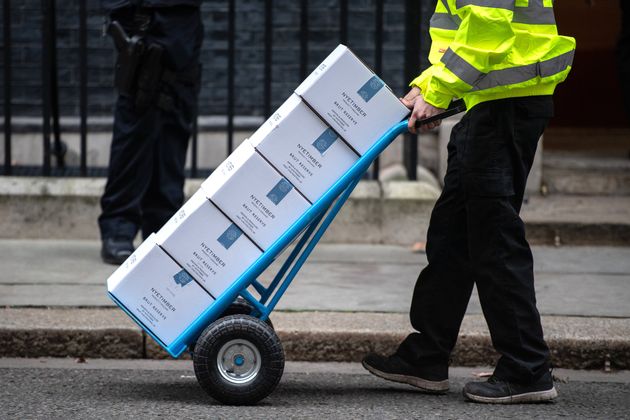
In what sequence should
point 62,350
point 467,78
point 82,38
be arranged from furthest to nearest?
point 82,38 < point 62,350 < point 467,78

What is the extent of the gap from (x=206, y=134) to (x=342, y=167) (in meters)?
4.13

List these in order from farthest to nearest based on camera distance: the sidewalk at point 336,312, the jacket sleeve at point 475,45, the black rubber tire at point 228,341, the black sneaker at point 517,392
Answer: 1. the sidewalk at point 336,312
2. the black sneaker at point 517,392
3. the black rubber tire at point 228,341
4. the jacket sleeve at point 475,45

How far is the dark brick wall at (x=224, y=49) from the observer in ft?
27.5

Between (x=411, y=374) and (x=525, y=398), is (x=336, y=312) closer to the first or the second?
(x=411, y=374)

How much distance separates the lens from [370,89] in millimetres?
4387

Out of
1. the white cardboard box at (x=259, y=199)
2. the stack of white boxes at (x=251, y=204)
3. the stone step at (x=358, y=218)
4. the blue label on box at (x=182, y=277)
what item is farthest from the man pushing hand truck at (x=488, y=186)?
the stone step at (x=358, y=218)

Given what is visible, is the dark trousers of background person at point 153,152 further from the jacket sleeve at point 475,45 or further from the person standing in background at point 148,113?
the jacket sleeve at point 475,45

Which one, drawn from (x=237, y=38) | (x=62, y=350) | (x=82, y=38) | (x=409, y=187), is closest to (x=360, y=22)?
(x=237, y=38)

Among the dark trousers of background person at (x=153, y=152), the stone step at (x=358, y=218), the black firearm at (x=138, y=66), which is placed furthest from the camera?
the stone step at (x=358, y=218)

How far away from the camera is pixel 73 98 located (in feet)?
28.0

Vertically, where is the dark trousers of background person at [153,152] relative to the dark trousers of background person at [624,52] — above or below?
below

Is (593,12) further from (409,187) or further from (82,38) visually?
(82,38)

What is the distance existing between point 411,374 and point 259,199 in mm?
894

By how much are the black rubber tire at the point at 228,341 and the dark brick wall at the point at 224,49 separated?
425cm
